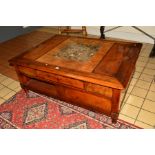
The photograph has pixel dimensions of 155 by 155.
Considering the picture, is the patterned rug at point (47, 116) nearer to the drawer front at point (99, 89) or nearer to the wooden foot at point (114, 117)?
the wooden foot at point (114, 117)

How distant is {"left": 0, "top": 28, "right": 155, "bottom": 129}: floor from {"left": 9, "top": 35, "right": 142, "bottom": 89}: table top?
700mm

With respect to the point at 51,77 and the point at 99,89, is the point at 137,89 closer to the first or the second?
the point at 99,89

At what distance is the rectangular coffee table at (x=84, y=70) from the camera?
199 centimetres

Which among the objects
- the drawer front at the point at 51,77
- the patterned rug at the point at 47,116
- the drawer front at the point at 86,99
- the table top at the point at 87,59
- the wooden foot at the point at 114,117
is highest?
the table top at the point at 87,59

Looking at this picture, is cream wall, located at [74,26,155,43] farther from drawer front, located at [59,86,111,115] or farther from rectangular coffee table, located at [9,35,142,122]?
drawer front, located at [59,86,111,115]

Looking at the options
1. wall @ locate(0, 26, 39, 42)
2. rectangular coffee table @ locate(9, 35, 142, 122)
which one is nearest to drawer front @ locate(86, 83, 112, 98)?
rectangular coffee table @ locate(9, 35, 142, 122)

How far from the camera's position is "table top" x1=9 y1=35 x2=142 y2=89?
1969 mm

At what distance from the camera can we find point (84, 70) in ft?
6.87

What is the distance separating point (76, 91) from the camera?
2.28 metres

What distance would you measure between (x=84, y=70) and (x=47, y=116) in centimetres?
90

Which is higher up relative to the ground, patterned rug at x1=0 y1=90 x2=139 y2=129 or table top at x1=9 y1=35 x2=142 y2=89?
table top at x1=9 y1=35 x2=142 y2=89

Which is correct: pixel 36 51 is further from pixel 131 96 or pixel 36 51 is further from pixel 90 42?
pixel 131 96

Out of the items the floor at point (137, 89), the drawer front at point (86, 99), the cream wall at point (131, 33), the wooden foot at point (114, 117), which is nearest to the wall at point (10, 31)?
the floor at point (137, 89)

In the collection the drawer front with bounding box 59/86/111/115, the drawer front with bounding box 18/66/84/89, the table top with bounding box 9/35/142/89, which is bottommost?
the drawer front with bounding box 59/86/111/115
